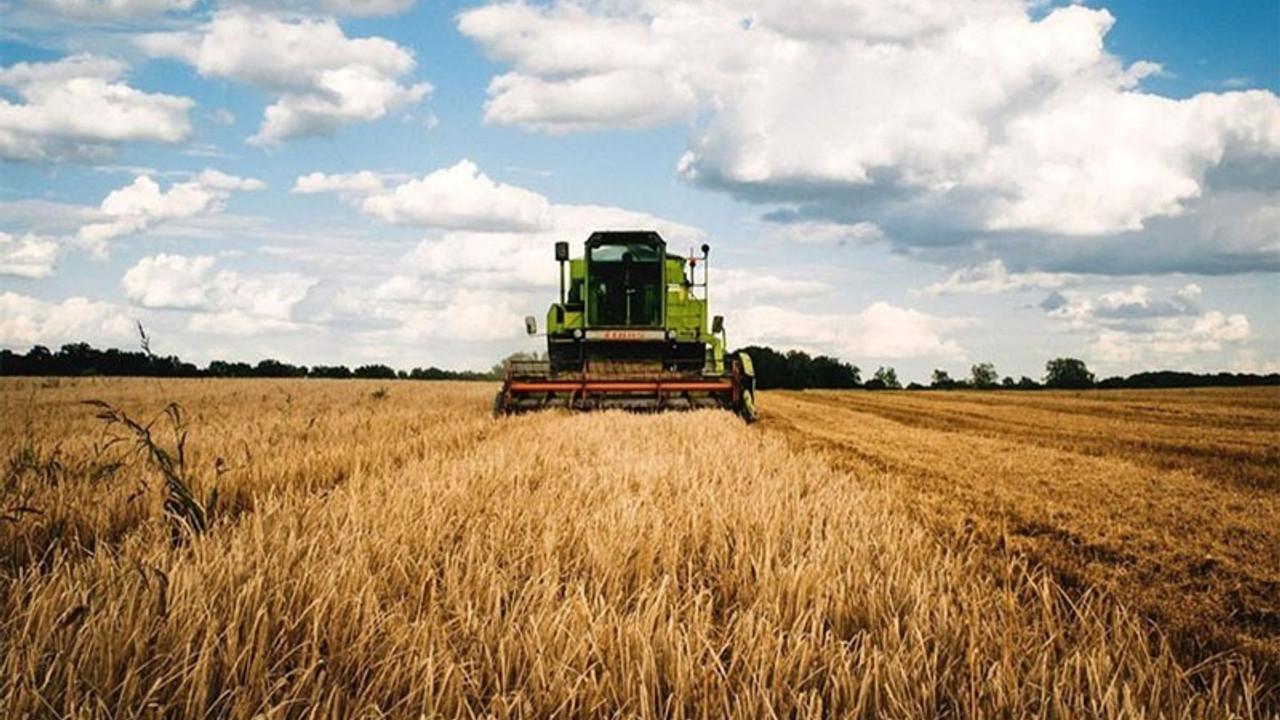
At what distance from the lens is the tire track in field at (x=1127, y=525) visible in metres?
4.08

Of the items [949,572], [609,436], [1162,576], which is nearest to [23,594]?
[949,572]

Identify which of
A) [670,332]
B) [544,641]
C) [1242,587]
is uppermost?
[670,332]

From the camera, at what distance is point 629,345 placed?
1727 centimetres

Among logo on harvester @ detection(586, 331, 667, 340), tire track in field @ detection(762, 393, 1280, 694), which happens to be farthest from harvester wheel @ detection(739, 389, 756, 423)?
tire track in field @ detection(762, 393, 1280, 694)

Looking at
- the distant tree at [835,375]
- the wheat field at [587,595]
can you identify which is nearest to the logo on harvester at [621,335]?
the wheat field at [587,595]

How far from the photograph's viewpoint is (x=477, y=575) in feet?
11.1

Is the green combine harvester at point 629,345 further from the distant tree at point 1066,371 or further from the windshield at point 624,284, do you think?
the distant tree at point 1066,371

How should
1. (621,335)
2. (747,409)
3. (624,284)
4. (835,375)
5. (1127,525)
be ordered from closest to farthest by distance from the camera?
(1127,525) < (747,409) < (621,335) < (624,284) < (835,375)

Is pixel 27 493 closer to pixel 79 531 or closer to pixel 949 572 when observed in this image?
pixel 79 531

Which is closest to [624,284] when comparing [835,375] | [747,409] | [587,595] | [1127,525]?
[747,409]

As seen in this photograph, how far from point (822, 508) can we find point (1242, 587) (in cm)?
213

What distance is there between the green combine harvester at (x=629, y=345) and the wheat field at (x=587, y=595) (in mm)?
7483

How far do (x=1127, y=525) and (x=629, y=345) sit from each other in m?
11.9

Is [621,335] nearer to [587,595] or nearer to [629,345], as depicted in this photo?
[629,345]
